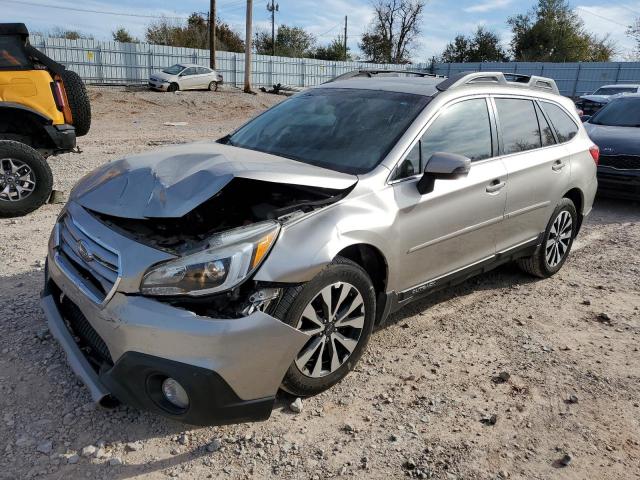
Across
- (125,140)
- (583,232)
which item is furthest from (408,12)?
(583,232)

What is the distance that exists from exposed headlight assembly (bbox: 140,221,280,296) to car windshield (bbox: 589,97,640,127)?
867cm

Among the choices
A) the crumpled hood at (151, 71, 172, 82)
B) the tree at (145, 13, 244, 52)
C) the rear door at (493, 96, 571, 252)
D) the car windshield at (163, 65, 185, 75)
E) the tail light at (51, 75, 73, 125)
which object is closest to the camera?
the rear door at (493, 96, 571, 252)

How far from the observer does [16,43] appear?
6.02m

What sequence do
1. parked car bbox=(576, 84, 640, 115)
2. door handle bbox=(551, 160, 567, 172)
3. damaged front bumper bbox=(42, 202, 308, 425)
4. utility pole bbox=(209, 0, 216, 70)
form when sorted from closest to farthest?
damaged front bumper bbox=(42, 202, 308, 425) → door handle bbox=(551, 160, 567, 172) → parked car bbox=(576, 84, 640, 115) → utility pole bbox=(209, 0, 216, 70)

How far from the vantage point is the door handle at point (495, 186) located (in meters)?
3.93

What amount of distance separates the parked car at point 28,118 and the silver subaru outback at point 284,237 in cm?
314

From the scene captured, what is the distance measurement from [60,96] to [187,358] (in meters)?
5.06

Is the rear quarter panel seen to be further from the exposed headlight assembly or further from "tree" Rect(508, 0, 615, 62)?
"tree" Rect(508, 0, 615, 62)

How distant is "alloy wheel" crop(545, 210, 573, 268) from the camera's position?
16.2 feet

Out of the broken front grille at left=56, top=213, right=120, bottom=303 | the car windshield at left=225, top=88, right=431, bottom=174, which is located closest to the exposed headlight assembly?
the broken front grille at left=56, top=213, right=120, bottom=303

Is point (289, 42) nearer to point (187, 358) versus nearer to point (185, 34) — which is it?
point (185, 34)

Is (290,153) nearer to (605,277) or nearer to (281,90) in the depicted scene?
(605,277)

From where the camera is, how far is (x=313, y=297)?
2.75 metres

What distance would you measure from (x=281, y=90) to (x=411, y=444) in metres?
31.0
